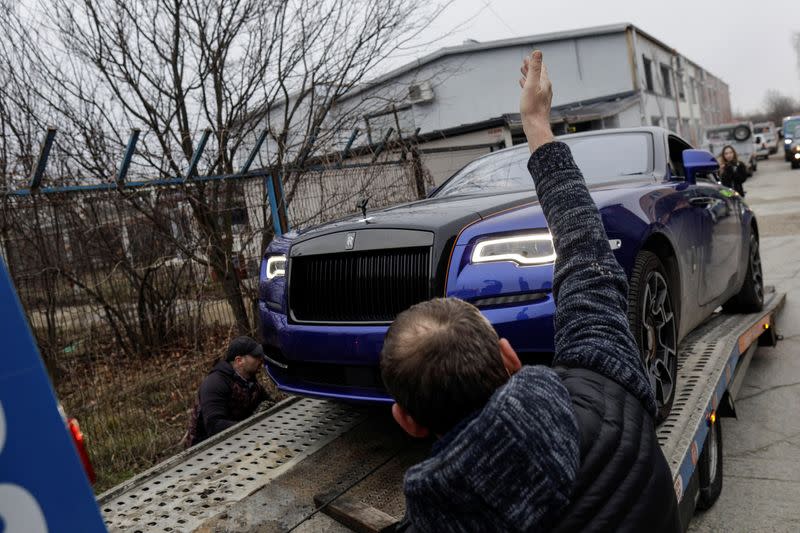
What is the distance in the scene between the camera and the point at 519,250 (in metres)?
3.07

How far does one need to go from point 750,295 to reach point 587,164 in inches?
87.4

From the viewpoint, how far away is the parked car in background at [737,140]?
111 feet

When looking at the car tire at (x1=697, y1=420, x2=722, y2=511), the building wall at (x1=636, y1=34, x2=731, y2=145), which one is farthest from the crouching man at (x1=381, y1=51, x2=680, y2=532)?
the building wall at (x1=636, y1=34, x2=731, y2=145)

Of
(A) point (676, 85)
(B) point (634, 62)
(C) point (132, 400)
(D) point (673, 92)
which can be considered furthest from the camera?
(A) point (676, 85)

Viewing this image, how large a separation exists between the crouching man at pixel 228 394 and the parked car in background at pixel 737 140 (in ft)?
107

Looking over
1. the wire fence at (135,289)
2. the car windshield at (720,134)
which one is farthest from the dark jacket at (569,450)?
the car windshield at (720,134)

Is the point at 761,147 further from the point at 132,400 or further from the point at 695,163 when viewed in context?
the point at 132,400

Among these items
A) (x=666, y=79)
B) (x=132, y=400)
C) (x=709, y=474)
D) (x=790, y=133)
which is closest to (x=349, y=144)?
(x=132, y=400)

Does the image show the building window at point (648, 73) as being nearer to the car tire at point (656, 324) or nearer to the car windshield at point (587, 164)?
the car windshield at point (587, 164)

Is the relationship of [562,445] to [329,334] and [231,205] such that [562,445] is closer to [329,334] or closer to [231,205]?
[329,334]

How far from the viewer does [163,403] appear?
5.80m

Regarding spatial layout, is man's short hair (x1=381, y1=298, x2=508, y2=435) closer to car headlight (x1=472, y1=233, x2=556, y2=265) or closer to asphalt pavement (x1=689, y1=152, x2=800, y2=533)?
car headlight (x1=472, y1=233, x2=556, y2=265)

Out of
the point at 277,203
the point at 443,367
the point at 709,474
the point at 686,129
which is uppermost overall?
the point at 686,129

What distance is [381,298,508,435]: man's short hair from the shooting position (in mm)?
1127
